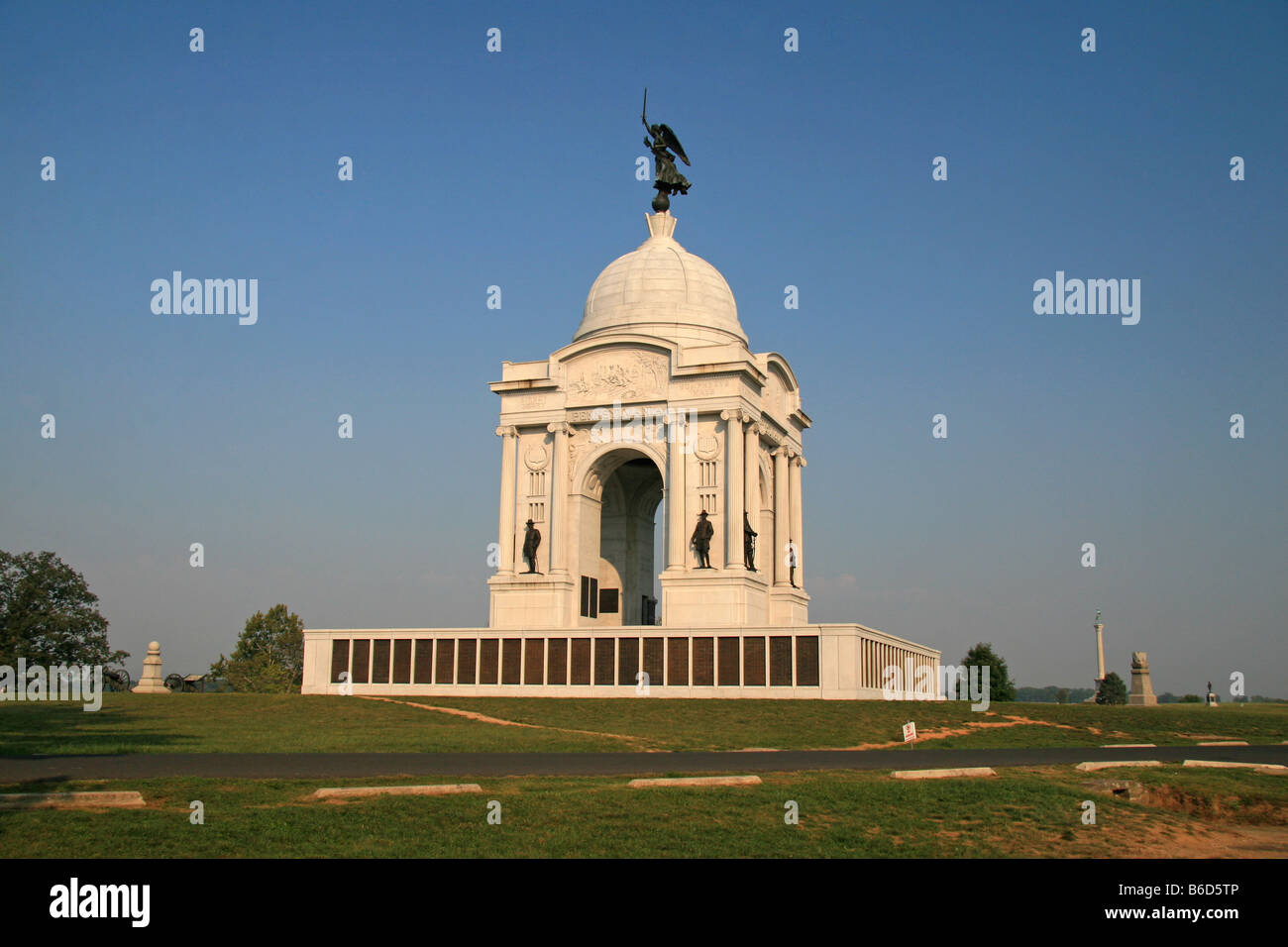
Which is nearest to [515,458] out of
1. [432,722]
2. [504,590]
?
[504,590]

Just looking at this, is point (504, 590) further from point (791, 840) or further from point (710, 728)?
point (791, 840)

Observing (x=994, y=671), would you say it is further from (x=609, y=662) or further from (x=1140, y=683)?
(x=609, y=662)

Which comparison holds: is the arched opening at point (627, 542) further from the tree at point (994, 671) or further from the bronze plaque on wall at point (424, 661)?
the tree at point (994, 671)

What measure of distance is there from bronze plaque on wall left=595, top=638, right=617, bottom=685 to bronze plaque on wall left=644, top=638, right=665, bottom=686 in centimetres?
161

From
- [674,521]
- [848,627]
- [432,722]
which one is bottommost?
[432,722]

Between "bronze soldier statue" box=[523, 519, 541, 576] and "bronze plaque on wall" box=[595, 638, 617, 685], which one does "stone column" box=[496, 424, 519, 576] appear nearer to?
"bronze soldier statue" box=[523, 519, 541, 576]

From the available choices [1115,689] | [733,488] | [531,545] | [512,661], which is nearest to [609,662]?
[512,661]

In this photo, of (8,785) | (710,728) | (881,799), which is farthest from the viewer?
(710,728)

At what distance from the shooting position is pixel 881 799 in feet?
54.6

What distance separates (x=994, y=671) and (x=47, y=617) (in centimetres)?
7577

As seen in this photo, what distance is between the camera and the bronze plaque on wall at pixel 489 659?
52906 millimetres

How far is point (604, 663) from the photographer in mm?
51250
